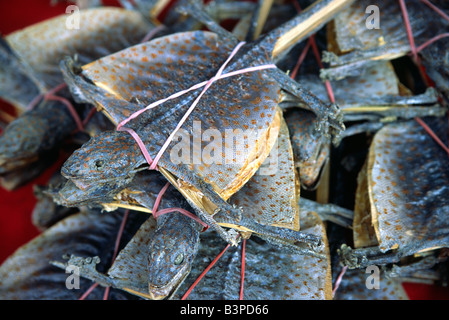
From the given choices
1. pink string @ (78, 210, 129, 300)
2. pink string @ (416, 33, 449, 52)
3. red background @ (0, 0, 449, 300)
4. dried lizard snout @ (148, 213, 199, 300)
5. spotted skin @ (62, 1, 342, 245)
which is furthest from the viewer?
red background @ (0, 0, 449, 300)

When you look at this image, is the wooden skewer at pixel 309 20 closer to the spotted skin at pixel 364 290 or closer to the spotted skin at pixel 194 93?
the spotted skin at pixel 194 93

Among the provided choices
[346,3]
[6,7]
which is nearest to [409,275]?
[346,3]

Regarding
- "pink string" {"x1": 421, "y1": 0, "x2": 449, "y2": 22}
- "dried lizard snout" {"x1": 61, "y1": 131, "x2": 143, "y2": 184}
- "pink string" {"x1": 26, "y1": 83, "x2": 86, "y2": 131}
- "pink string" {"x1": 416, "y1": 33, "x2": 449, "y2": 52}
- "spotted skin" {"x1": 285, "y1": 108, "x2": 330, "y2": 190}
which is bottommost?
"dried lizard snout" {"x1": 61, "y1": 131, "x2": 143, "y2": 184}

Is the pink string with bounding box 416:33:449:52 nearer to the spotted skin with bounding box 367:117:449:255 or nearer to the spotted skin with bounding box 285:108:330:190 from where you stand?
the spotted skin with bounding box 367:117:449:255

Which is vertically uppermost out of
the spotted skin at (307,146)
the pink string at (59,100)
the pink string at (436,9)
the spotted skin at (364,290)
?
the pink string at (436,9)

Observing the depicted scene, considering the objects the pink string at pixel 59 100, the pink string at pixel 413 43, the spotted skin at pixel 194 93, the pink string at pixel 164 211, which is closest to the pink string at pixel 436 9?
the pink string at pixel 413 43

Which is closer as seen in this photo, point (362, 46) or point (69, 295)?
point (69, 295)

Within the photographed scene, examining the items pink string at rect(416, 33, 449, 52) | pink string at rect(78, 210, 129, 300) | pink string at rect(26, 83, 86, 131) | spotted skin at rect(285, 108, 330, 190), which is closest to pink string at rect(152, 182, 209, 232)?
pink string at rect(78, 210, 129, 300)
